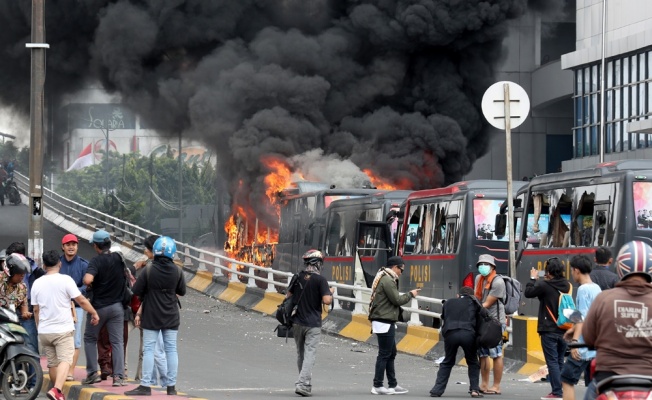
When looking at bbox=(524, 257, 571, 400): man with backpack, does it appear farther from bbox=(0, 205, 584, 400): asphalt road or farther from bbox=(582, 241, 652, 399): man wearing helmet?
bbox=(582, 241, 652, 399): man wearing helmet

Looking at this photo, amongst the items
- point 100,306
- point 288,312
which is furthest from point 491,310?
point 100,306

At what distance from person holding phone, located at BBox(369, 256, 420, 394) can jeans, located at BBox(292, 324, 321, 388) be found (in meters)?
0.71

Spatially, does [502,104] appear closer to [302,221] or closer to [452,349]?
[452,349]

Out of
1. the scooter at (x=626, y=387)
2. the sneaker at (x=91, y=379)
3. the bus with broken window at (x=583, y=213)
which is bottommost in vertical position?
the sneaker at (x=91, y=379)

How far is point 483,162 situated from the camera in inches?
2076

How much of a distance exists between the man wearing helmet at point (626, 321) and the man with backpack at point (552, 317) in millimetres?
5438

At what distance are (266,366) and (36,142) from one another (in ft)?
15.1

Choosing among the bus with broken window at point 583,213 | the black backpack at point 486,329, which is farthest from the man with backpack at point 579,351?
the bus with broken window at point 583,213

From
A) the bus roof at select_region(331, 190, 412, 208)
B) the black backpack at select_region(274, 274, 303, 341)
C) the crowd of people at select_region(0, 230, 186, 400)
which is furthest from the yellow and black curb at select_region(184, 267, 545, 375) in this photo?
the crowd of people at select_region(0, 230, 186, 400)

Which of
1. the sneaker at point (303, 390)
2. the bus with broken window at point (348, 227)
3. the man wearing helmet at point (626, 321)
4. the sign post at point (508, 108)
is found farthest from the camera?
the bus with broken window at point (348, 227)

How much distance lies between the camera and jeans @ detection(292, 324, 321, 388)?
12.4m

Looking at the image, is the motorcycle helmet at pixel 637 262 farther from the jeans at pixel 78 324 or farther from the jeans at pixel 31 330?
the jeans at pixel 78 324

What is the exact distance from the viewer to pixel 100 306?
12430mm

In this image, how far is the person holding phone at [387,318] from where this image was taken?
12883 millimetres
